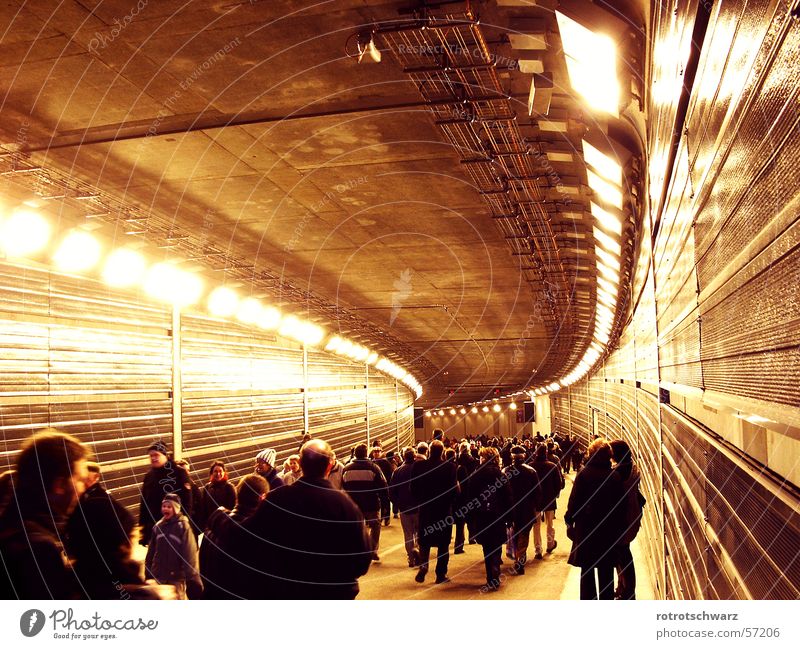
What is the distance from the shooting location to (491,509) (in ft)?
32.1

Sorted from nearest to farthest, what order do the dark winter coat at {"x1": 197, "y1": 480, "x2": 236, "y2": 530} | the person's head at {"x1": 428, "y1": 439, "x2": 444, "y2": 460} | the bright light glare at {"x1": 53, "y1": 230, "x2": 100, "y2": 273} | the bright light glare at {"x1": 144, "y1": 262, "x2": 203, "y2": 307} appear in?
the dark winter coat at {"x1": 197, "y1": 480, "x2": 236, "y2": 530}
the person's head at {"x1": 428, "y1": 439, "x2": 444, "y2": 460}
the bright light glare at {"x1": 53, "y1": 230, "x2": 100, "y2": 273}
the bright light glare at {"x1": 144, "y1": 262, "x2": 203, "y2": 307}

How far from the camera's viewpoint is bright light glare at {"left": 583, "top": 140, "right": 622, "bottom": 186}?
7559mm

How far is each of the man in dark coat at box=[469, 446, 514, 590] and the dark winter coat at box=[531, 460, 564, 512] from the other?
1061mm

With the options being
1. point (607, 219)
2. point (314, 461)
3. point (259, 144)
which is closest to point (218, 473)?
point (259, 144)

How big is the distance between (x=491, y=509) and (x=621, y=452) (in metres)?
2.71

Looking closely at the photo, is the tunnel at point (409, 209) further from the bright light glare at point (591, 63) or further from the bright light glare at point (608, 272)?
the bright light glare at point (608, 272)

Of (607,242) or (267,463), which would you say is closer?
(267,463)

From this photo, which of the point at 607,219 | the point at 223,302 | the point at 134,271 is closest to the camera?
the point at 607,219

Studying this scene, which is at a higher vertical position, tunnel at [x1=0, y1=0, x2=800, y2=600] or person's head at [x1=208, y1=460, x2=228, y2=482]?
tunnel at [x1=0, y1=0, x2=800, y2=600]

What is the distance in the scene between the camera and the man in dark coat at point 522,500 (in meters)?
10.6

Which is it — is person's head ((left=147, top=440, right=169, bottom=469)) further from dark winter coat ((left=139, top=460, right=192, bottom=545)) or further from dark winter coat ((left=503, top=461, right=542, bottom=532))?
dark winter coat ((left=503, top=461, right=542, bottom=532))

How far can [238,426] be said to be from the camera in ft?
56.6

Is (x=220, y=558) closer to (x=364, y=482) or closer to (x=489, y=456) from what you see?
(x=489, y=456)

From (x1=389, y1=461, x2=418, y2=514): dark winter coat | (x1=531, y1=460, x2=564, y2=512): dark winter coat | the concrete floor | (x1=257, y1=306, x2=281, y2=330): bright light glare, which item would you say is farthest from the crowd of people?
(x1=257, y1=306, x2=281, y2=330): bright light glare
